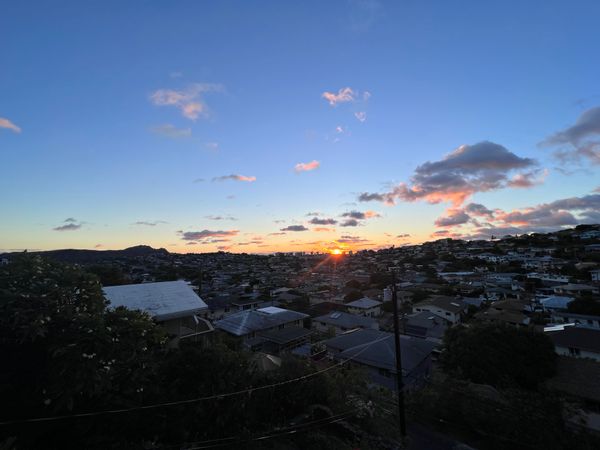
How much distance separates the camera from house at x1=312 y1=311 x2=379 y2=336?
36.9m

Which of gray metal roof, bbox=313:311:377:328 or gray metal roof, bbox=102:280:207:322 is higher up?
gray metal roof, bbox=102:280:207:322

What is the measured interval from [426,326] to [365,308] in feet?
38.3

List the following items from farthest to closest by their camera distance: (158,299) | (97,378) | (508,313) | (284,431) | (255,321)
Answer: (508,313)
(255,321)
(158,299)
(284,431)
(97,378)

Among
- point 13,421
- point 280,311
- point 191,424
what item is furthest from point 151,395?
point 280,311

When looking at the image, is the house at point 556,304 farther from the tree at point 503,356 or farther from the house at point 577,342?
the tree at point 503,356

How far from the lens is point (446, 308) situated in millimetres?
42375

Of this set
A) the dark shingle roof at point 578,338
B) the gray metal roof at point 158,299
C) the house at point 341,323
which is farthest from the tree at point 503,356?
Result: the gray metal roof at point 158,299

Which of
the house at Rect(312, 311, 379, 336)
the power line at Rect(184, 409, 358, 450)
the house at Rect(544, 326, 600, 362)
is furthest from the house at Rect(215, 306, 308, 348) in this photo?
the house at Rect(544, 326, 600, 362)

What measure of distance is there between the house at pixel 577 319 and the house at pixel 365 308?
2267cm

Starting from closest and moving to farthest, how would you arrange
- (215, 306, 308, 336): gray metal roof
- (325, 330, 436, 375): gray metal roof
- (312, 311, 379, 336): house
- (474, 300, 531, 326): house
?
(325, 330, 436, 375): gray metal roof
(215, 306, 308, 336): gray metal roof
(474, 300, 531, 326): house
(312, 311, 379, 336): house

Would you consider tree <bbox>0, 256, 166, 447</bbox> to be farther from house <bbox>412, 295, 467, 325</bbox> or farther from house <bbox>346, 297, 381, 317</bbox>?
house <bbox>412, 295, 467, 325</bbox>

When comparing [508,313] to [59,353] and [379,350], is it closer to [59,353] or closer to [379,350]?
[379,350]

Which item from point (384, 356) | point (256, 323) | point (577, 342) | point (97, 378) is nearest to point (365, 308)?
point (256, 323)

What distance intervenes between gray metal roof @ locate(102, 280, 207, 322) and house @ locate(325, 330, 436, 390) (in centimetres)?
1065
